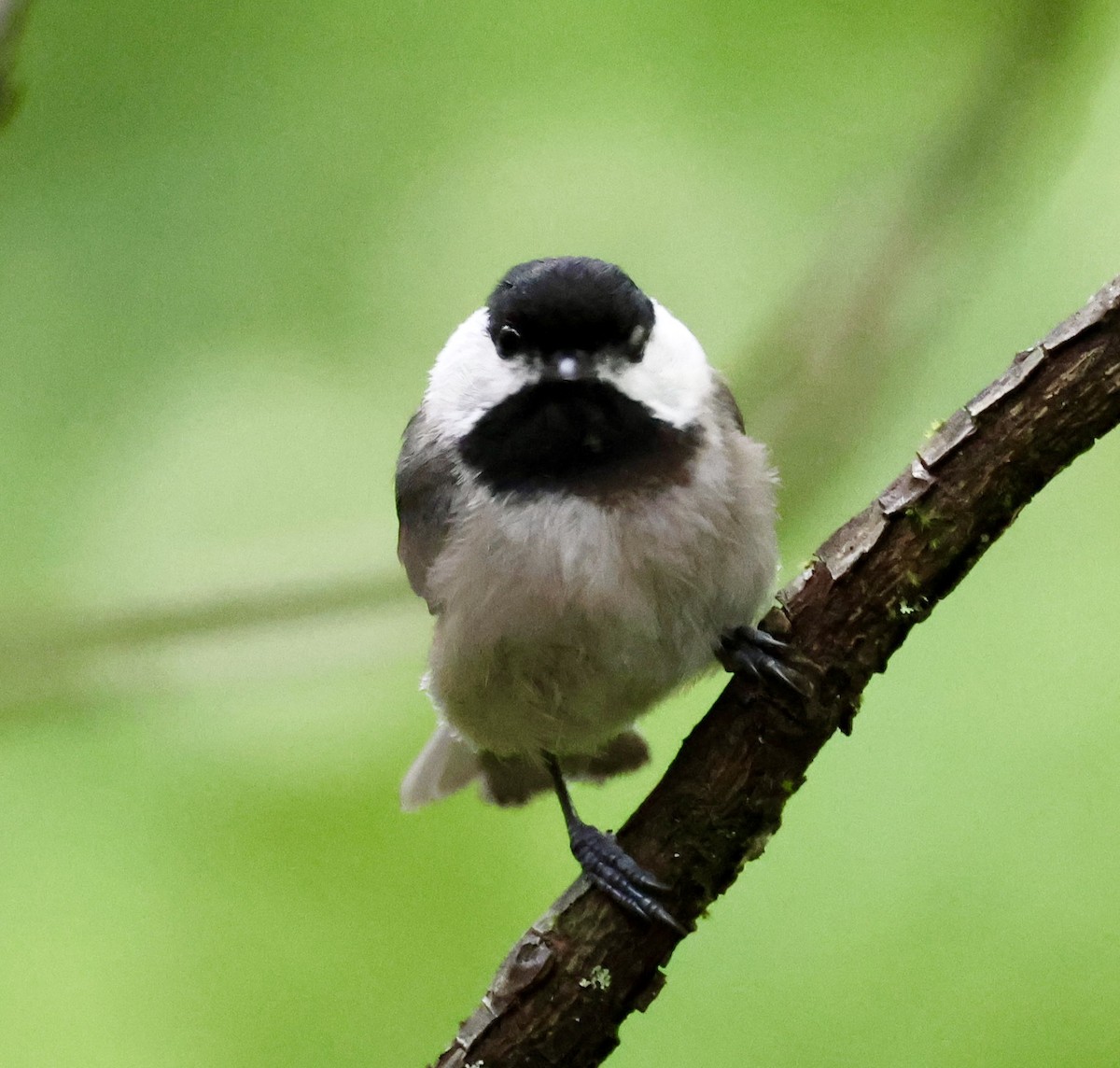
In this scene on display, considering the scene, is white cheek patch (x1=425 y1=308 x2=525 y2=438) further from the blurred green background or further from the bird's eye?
the blurred green background

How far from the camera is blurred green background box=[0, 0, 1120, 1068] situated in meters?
1.85

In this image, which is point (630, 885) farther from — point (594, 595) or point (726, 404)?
point (726, 404)

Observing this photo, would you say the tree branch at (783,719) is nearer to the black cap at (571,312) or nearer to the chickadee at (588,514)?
the chickadee at (588,514)

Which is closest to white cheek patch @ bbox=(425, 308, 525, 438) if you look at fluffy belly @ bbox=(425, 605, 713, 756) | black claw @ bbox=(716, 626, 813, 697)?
fluffy belly @ bbox=(425, 605, 713, 756)

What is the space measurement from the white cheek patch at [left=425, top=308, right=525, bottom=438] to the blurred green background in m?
0.47

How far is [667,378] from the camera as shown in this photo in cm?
150

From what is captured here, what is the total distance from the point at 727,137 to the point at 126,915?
1.69 metres

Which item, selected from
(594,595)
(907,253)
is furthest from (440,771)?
(907,253)

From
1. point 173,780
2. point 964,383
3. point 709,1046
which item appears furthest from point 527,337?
point 709,1046

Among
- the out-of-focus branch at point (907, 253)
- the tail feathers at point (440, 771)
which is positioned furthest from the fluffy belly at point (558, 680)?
the out-of-focus branch at point (907, 253)

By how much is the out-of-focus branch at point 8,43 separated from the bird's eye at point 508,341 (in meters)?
0.60

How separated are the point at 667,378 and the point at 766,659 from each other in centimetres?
39

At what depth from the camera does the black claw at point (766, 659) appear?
1364 mm

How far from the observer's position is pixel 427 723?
2152mm
